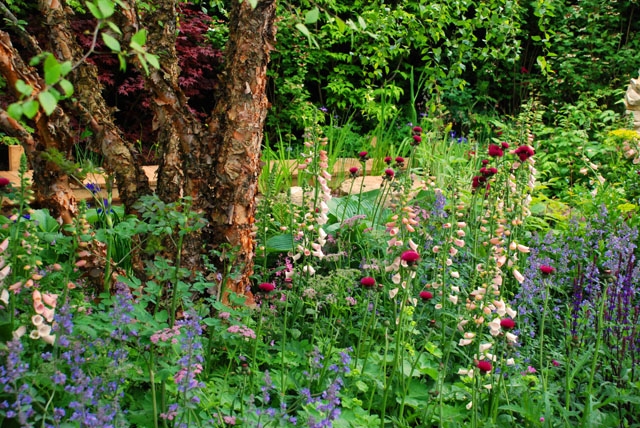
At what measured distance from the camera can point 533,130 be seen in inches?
248

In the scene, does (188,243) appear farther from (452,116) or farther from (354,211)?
(452,116)

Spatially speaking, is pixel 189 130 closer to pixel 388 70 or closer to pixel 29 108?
pixel 29 108

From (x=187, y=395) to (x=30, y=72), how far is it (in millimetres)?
1721

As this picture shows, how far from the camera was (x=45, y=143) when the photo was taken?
7.88ft

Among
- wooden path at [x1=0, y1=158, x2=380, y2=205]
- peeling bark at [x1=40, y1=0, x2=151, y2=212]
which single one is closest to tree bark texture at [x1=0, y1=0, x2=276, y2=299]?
peeling bark at [x1=40, y1=0, x2=151, y2=212]

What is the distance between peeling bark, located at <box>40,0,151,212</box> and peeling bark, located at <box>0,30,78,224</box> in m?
0.13

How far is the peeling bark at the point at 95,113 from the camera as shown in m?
2.42

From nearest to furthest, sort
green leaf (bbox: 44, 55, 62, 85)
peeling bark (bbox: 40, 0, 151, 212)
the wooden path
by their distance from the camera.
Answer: green leaf (bbox: 44, 55, 62, 85) < peeling bark (bbox: 40, 0, 151, 212) < the wooden path

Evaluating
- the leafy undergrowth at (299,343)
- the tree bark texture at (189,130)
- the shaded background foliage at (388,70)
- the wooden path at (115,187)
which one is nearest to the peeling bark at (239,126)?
the tree bark texture at (189,130)

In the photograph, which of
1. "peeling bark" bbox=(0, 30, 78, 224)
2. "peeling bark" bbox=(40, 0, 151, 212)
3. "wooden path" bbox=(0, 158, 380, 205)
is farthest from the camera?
Result: "wooden path" bbox=(0, 158, 380, 205)

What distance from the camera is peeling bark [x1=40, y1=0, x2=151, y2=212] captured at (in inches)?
95.3

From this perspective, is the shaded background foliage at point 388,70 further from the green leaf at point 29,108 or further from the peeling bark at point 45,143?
the green leaf at point 29,108

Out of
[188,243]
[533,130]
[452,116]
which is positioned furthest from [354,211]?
[452,116]

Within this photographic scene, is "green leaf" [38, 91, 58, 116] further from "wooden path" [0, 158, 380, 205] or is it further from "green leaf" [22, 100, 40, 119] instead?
"wooden path" [0, 158, 380, 205]
